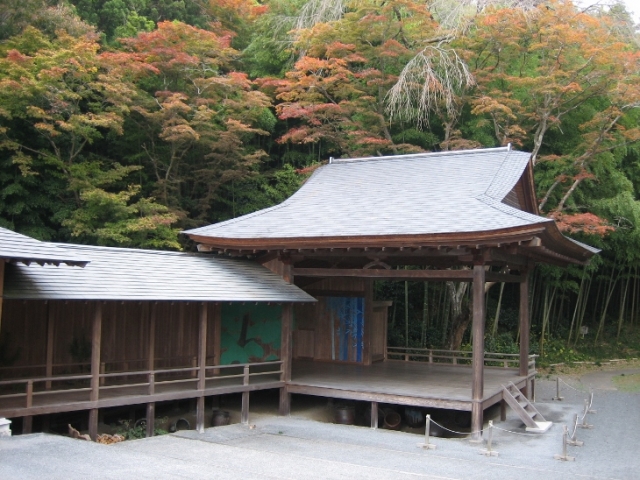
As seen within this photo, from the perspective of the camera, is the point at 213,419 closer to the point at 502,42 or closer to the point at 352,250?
the point at 352,250

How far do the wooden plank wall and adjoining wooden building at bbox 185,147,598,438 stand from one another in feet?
5.54

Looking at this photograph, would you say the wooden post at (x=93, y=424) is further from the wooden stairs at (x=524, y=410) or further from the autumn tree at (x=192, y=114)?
the autumn tree at (x=192, y=114)

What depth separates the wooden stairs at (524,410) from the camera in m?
10.6

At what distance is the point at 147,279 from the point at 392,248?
13.0ft

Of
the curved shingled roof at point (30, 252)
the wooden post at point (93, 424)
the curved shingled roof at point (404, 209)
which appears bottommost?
the wooden post at point (93, 424)

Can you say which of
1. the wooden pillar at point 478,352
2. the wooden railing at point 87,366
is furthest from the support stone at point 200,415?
the wooden pillar at point 478,352

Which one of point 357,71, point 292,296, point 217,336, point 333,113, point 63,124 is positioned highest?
point 357,71

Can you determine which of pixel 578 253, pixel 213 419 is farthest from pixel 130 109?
pixel 578 253

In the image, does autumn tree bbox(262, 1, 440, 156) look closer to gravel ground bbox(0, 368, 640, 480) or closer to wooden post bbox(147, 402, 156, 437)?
gravel ground bbox(0, 368, 640, 480)

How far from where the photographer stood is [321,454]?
8.72 metres

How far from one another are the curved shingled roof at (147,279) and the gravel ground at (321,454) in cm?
192

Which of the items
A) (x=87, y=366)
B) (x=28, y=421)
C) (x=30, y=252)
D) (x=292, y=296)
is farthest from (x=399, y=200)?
(x=28, y=421)

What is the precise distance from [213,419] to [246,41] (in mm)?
16087

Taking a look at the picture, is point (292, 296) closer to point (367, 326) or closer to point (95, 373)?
point (367, 326)
